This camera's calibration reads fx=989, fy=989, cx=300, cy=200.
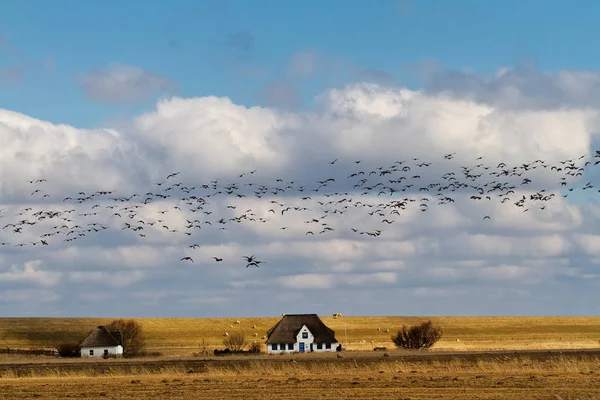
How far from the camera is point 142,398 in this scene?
49375 millimetres

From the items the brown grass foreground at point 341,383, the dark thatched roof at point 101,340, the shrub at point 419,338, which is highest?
the dark thatched roof at point 101,340

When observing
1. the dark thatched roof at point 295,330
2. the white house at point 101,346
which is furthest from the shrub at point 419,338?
the white house at point 101,346

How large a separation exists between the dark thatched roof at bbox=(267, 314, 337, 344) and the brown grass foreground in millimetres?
62902

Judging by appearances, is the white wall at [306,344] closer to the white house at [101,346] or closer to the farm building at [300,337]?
the farm building at [300,337]

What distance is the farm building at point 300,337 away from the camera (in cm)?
13875

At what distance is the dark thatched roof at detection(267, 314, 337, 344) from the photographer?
140m

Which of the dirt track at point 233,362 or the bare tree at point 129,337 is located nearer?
the dirt track at point 233,362

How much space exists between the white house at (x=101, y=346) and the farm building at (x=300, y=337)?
20932 millimetres

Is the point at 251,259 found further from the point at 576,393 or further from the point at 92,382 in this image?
the point at 576,393

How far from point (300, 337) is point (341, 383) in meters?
83.6

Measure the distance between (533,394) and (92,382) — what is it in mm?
29855

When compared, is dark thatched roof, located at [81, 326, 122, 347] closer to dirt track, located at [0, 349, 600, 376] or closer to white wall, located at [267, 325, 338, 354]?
white wall, located at [267, 325, 338, 354]

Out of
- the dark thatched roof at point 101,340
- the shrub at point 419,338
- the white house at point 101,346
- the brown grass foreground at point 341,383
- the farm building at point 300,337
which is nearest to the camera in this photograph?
the brown grass foreground at point 341,383

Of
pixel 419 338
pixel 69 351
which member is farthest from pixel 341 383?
pixel 69 351
